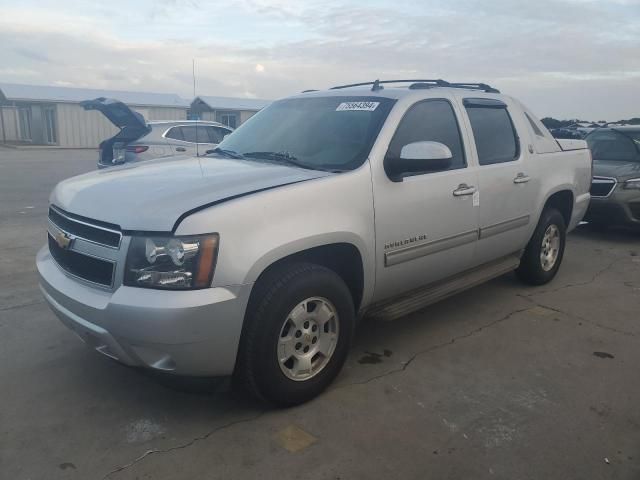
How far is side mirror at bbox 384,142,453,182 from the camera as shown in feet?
11.0

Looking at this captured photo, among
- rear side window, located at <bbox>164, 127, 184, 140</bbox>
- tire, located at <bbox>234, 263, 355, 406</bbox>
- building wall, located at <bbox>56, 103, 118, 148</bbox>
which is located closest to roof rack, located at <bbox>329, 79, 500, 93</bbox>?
tire, located at <bbox>234, 263, 355, 406</bbox>

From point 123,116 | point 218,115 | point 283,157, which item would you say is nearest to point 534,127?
point 283,157

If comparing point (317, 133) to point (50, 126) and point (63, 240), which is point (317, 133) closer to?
point (63, 240)

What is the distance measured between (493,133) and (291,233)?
2.45 m

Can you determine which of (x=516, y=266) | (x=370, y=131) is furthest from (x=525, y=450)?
(x=516, y=266)

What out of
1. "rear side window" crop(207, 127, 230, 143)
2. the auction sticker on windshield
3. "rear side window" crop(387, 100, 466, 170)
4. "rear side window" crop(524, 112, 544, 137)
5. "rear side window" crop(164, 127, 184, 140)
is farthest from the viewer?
"rear side window" crop(207, 127, 230, 143)

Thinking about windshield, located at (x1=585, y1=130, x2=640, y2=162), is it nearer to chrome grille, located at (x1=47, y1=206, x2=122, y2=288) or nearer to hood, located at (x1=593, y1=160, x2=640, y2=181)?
hood, located at (x1=593, y1=160, x2=640, y2=181)

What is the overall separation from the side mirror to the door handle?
0.51 metres

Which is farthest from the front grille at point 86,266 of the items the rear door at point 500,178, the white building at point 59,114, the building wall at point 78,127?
the building wall at point 78,127

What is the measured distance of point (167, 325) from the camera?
2.56 metres

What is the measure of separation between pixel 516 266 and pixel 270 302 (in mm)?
2970

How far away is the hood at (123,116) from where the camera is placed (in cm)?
1030

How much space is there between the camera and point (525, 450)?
9.13ft

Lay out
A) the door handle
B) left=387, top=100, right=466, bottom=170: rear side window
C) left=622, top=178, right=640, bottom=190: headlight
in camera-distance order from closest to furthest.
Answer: left=387, top=100, right=466, bottom=170: rear side window < the door handle < left=622, top=178, right=640, bottom=190: headlight
